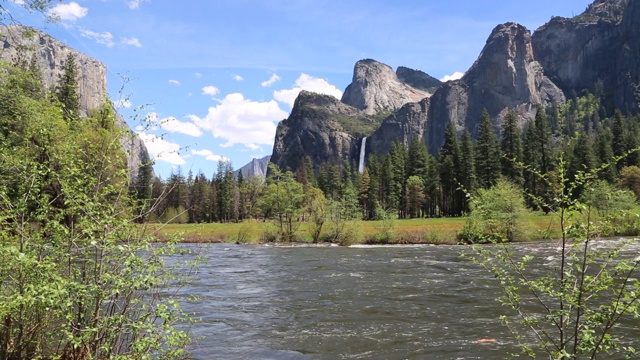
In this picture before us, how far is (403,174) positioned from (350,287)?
81.3 meters

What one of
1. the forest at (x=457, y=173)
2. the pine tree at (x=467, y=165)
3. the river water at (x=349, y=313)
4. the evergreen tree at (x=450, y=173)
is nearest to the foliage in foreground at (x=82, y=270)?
the river water at (x=349, y=313)

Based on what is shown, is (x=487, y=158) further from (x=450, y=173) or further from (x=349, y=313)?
(x=349, y=313)

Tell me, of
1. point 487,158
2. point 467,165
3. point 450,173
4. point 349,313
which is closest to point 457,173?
point 450,173

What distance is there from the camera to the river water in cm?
1160

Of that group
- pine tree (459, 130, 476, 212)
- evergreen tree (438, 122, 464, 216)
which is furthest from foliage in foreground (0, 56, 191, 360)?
pine tree (459, 130, 476, 212)

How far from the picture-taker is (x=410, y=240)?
49844 mm

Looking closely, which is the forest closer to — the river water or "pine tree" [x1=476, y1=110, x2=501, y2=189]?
"pine tree" [x1=476, y1=110, x2=501, y2=189]

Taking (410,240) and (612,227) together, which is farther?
(410,240)

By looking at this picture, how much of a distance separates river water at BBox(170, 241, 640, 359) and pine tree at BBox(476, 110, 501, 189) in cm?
5777

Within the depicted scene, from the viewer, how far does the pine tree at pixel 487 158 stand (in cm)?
8175

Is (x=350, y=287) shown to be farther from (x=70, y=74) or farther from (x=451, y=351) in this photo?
(x=70, y=74)

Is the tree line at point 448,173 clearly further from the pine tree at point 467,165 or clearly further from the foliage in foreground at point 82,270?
the foliage in foreground at point 82,270

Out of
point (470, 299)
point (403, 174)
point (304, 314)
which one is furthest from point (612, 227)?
point (403, 174)

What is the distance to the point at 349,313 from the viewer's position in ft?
51.7
